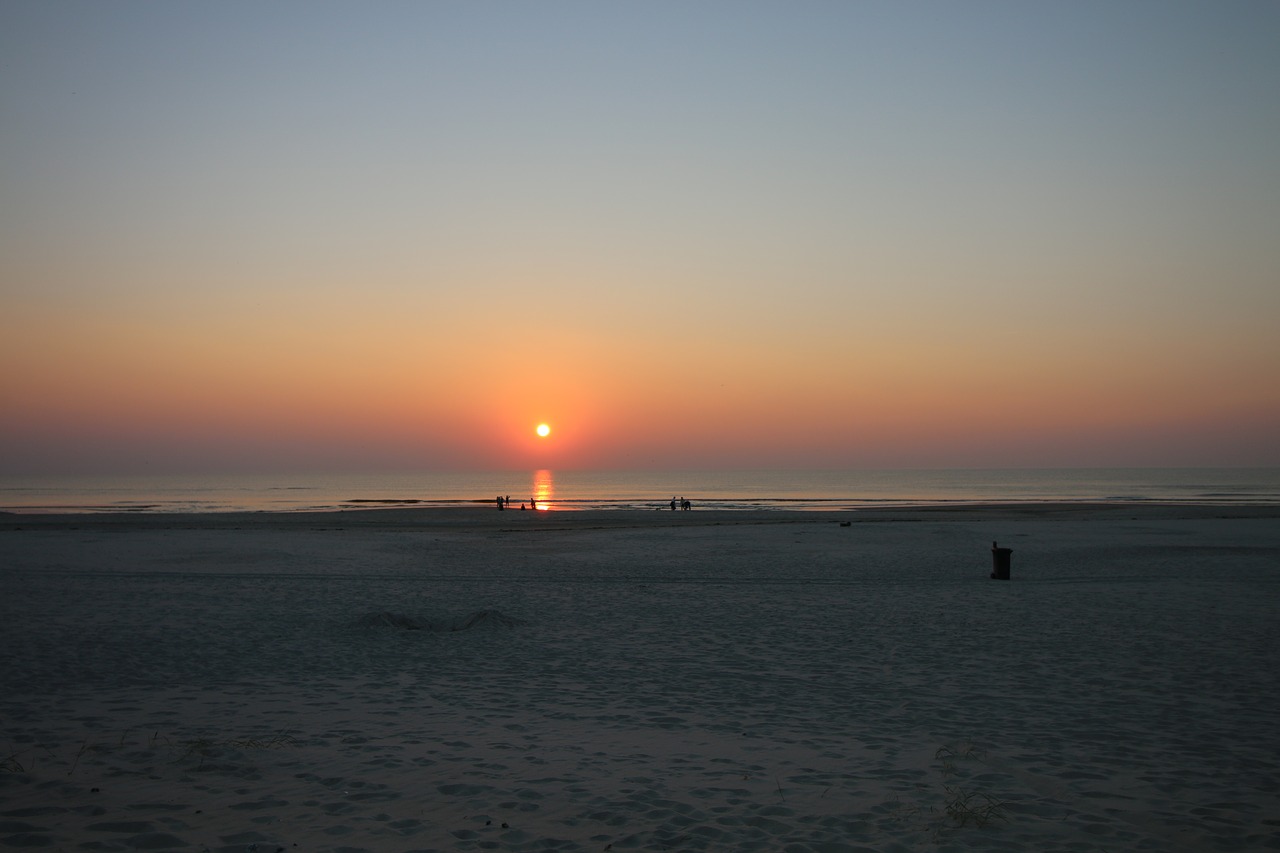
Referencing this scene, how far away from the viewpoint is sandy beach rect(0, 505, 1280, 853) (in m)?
6.29

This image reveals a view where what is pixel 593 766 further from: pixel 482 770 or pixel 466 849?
pixel 466 849

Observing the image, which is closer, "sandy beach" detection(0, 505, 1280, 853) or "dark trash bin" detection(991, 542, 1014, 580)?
"sandy beach" detection(0, 505, 1280, 853)

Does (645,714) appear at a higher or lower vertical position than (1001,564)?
lower

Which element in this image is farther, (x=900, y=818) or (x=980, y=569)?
(x=980, y=569)

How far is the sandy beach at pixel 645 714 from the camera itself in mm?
6285

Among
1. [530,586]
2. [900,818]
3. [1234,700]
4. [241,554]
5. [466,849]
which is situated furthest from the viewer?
[241,554]

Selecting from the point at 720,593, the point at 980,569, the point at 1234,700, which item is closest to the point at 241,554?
the point at 720,593

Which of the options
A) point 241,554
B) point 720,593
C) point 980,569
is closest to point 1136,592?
point 980,569

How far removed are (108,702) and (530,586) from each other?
11.3 meters

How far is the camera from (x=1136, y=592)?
17969mm

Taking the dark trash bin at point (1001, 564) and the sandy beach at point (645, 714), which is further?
the dark trash bin at point (1001, 564)

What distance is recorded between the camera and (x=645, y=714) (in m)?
9.33

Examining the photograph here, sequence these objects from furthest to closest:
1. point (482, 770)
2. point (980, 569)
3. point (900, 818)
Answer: point (980, 569), point (482, 770), point (900, 818)

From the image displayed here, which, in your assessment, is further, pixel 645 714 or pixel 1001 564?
pixel 1001 564
